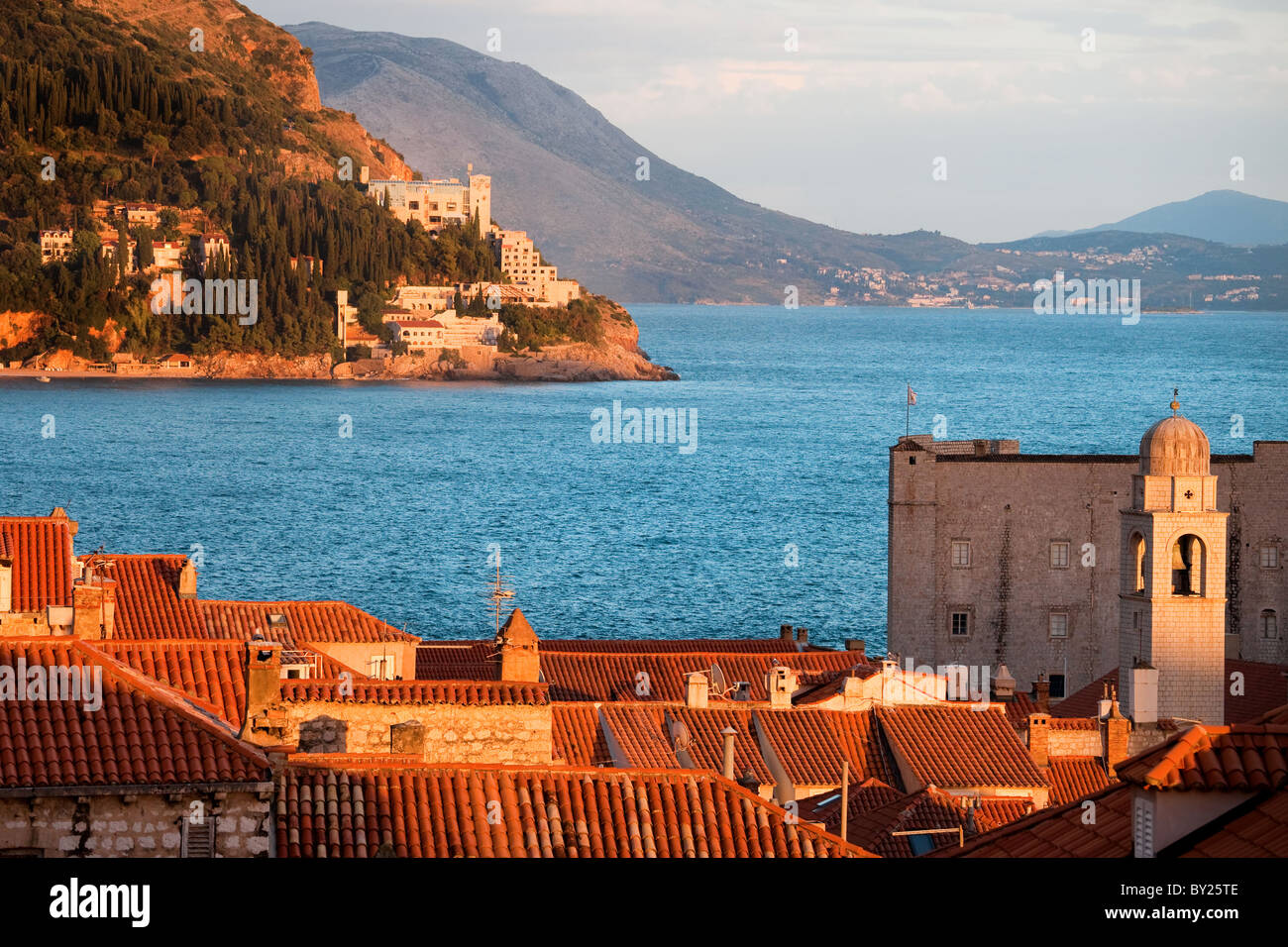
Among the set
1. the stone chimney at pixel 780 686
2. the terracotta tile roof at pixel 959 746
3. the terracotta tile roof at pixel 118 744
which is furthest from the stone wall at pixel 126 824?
the stone chimney at pixel 780 686

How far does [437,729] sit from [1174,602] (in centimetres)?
2028

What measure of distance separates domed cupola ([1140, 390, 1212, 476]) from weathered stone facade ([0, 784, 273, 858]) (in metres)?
25.6

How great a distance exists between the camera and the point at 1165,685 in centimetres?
3294

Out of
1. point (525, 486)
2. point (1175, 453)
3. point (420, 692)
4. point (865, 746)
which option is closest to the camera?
point (420, 692)

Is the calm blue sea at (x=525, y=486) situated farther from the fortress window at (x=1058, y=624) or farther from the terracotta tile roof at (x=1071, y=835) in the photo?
the terracotta tile roof at (x=1071, y=835)

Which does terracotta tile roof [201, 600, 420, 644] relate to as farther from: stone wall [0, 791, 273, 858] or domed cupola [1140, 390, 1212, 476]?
domed cupola [1140, 390, 1212, 476]

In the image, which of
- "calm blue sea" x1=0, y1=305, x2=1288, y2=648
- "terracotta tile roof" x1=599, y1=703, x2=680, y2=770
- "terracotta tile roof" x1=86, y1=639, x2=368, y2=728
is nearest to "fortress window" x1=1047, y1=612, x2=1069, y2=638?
"calm blue sea" x1=0, y1=305, x2=1288, y2=648

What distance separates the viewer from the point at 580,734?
2319 cm

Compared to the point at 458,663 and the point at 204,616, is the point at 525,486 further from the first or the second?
the point at 204,616

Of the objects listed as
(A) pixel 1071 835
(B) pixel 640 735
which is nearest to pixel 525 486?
(B) pixel 640 735

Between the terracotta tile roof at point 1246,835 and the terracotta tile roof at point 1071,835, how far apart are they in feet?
1.92

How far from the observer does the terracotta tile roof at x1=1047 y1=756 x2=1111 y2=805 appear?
25.6 m

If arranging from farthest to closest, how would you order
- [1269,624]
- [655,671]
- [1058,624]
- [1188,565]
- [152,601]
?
[1058,624], [1269,624], [1188,565], [655,671], [152,601]
